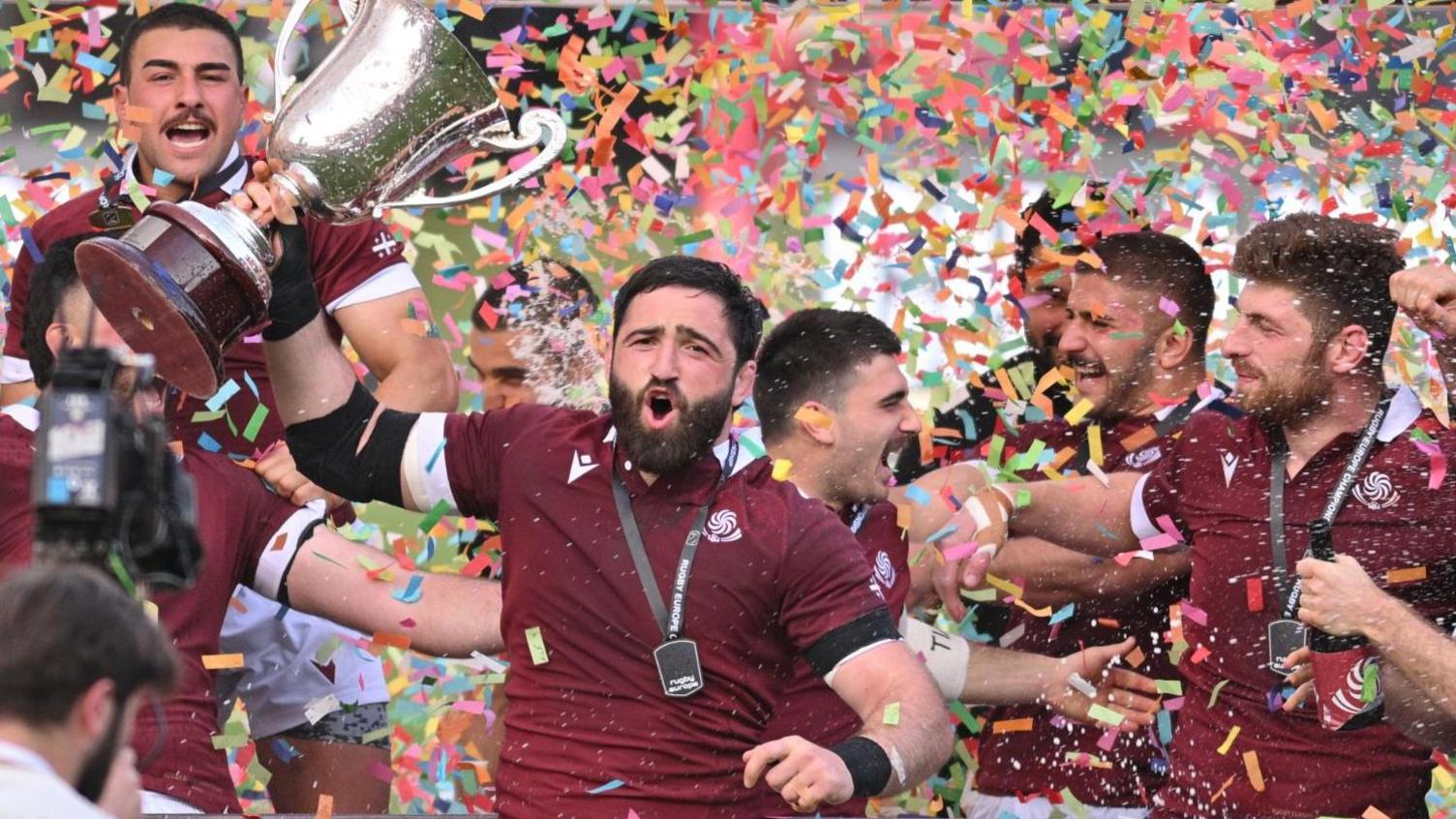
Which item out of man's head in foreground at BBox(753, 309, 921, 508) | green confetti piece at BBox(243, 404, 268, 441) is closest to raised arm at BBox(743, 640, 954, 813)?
man's head in foreground at BBox(753, 309, 921, 508)

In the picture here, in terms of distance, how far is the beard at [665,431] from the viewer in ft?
16.0

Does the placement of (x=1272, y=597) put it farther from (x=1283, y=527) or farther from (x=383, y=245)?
(x=383, y=245)

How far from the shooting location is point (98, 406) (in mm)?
3186

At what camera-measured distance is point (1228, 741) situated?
5.54 m

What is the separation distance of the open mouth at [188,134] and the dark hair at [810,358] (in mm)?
1571

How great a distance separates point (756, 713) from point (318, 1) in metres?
3.67

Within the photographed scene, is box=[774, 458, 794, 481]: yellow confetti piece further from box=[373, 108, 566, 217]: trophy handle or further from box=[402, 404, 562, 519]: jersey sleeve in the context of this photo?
box=[373, 108, 566, 217]: trophy handle

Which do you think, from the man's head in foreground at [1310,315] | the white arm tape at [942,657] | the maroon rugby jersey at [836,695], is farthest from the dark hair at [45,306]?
the man's head in foreground at [1310,315]

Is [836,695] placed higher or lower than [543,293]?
lower

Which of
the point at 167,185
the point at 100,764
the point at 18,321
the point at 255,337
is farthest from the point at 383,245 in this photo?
the point at 100,764

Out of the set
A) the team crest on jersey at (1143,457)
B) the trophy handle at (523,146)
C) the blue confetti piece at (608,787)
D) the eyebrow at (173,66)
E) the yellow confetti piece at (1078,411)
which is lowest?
the team crest on jersey at (1143,457)

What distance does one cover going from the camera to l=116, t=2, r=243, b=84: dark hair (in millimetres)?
6184

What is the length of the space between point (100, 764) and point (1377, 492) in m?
3.36

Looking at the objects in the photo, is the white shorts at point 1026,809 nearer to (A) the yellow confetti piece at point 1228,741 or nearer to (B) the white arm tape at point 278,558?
(A) the yellow confetti piece at point 1228,741
